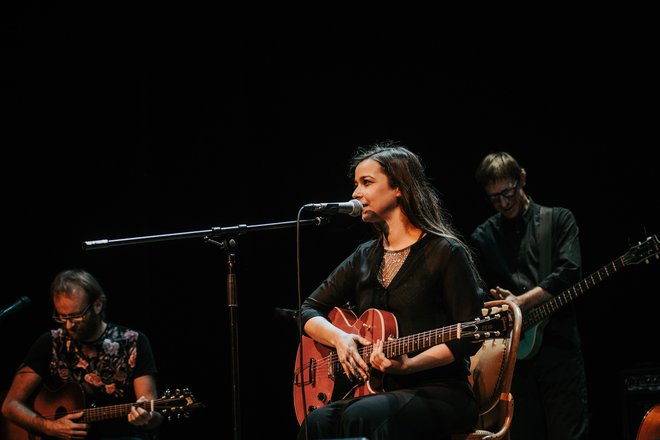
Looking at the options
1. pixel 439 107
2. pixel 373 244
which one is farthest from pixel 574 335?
pixel 439 107

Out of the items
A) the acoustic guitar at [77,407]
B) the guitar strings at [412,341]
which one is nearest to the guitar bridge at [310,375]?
the guitar strings at [412,341]

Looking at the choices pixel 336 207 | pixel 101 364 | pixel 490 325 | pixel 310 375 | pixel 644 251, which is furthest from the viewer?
pixel 101 364

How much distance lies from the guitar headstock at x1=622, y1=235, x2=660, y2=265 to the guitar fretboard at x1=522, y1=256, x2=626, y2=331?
141mm

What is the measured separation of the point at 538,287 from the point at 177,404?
228 cm

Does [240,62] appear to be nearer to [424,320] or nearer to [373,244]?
[373,244]

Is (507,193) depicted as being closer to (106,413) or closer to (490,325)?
(490,325)

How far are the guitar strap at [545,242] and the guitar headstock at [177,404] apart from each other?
2256 mm

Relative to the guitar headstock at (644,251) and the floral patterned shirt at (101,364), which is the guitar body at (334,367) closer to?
the floral patterned shirt at (101,364)

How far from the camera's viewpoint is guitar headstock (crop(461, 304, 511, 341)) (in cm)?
280

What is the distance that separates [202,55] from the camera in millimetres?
5688

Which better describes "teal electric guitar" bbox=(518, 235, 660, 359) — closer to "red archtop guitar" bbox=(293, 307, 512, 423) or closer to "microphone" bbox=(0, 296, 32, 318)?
"red archtop guitar" bbox=(293, 307, 512, 423)

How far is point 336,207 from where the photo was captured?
3.26 meters

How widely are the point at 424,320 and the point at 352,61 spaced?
3.01 meters

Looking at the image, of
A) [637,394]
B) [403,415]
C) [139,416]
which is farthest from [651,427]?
[139,416]
